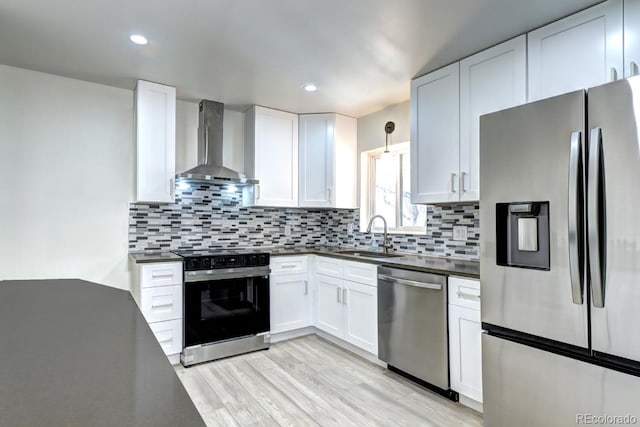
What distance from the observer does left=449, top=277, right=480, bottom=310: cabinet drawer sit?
2.10 metres

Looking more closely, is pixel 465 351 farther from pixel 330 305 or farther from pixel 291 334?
pixel 291 334

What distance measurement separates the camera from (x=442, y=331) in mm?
2279

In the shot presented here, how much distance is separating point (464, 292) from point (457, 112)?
130 cm

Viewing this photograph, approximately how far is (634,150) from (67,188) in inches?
145

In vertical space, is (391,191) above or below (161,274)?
above

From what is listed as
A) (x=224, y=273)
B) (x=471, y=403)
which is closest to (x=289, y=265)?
(x=224, y=273)

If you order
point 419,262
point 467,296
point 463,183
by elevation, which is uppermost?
point 463,183

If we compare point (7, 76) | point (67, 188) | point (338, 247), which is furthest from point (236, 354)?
point (7, 76)

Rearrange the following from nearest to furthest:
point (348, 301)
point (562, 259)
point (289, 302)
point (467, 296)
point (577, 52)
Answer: point (562, 259), point (577, 52), point (467, 296), point (348, 301), point (289, 302)

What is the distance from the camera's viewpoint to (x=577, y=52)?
75.7 inches

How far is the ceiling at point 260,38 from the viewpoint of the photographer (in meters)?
1.91

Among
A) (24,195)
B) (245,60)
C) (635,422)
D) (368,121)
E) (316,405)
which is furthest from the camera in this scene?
(368,121)

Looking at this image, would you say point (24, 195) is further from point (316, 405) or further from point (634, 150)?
point (634, 150)

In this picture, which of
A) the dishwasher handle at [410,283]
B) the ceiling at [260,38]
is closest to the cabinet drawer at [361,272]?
the dishwasher handle at [410,283]
